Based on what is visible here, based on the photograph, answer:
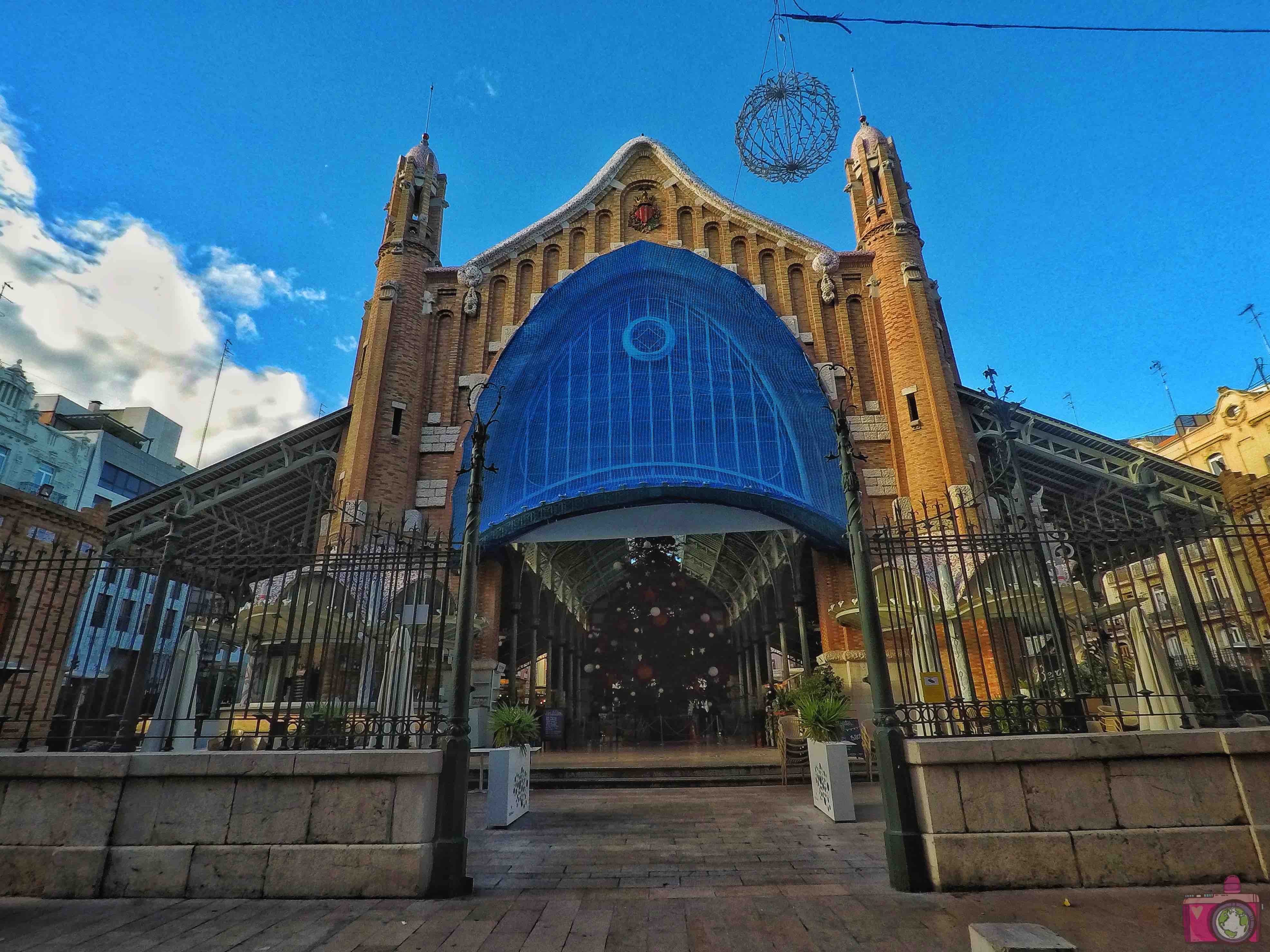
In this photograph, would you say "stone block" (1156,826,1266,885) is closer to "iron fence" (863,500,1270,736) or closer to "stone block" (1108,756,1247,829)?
"stone block" (1108,756,1247,829)

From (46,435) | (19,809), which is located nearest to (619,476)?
(19,809)

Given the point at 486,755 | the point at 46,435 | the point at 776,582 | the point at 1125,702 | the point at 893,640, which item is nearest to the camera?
the point at 1125,702

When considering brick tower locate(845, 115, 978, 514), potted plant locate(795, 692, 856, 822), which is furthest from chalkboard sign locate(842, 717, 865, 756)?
brick tower locate(845, 115, 978, 514)

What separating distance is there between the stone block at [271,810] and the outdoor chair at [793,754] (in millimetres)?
7940

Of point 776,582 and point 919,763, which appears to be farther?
point 776,582

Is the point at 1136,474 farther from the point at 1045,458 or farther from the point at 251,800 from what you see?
the point at 251,800

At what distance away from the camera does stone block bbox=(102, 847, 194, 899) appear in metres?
5.27

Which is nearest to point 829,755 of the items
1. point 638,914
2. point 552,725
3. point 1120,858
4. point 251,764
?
point 1120,858

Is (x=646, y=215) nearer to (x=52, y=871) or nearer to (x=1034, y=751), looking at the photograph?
(x=1034, y=751)

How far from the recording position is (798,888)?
5094mm

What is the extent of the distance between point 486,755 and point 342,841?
663cm

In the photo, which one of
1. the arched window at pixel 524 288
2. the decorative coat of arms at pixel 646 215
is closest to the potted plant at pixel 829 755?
the arched window at pixel 524 288

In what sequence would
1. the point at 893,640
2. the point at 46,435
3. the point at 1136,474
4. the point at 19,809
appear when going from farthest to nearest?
1. the point at 46,435
2. the point at 1136,474
3. the point at 893,640
4. the point at 19,809

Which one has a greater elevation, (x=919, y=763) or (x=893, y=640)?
(x=893, y=640)
